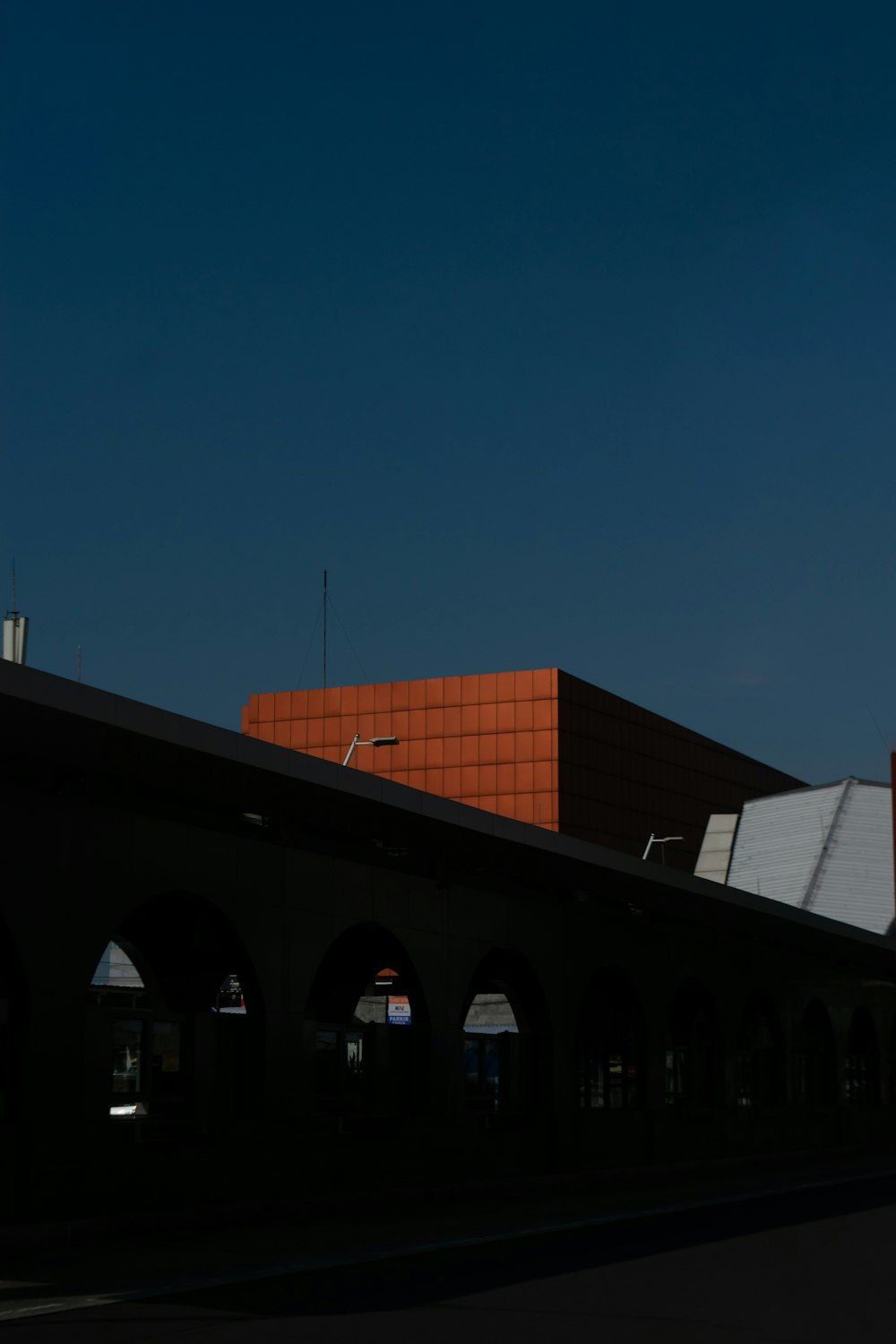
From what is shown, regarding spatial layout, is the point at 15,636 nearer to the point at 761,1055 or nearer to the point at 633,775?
the point at 761,1055

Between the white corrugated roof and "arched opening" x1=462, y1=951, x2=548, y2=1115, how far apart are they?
157 ft

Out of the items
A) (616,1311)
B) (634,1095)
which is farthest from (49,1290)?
(634,1095)

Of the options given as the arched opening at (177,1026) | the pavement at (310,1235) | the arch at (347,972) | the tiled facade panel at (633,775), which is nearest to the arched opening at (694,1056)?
the pavement at (310,1235)

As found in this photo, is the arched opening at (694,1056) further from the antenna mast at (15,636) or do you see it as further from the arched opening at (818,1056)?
the antenna mast at (15,636)

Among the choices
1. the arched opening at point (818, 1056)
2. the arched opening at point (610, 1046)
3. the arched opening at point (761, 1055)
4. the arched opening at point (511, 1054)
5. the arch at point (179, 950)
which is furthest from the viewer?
the arched opening at point (818, 1056)

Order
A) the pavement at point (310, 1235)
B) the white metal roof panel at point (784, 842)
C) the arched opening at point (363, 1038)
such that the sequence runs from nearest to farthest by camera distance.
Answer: the pavement at point (310, 1235)
the arched opening at point (363, 1038)
the white metal roof panel at point (784, 842)

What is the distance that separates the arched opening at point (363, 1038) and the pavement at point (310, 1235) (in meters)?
1.53

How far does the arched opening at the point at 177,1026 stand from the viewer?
20156 millimetres

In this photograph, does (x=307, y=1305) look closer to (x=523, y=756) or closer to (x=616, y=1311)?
(x=616, y=1311)

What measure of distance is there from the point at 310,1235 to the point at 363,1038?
219 inches

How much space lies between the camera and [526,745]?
108688 mm

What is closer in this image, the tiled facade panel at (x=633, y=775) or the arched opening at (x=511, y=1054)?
the arched opening at (x=511, y=1054)

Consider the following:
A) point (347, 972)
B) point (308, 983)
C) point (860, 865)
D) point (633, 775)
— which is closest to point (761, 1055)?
point (347, 972)

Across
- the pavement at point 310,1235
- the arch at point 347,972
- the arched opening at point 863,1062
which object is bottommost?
the pavement at point 310,1235
